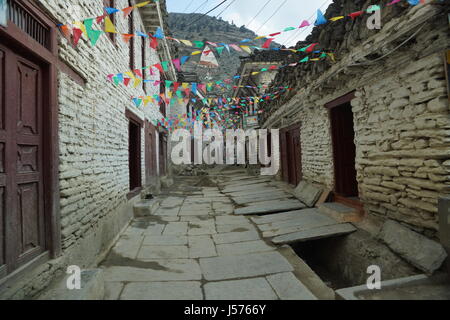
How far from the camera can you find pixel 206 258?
3.33 m

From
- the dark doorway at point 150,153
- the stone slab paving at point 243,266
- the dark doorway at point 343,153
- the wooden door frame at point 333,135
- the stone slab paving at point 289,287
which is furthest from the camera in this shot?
the dark doorway at point 150,153

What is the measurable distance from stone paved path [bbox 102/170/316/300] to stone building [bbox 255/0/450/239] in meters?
1.88

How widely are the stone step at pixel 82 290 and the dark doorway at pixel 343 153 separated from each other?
465cm

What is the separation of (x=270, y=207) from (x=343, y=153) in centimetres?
207

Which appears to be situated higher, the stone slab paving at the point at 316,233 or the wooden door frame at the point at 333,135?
the wooden door frame at the point at 333,135

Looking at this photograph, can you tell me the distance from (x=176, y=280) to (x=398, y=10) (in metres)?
4.27

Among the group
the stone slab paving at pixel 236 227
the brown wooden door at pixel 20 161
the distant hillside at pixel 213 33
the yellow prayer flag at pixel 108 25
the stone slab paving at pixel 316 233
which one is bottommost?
the stone slab paving at pixel 236 227

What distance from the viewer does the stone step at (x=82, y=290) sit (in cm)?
196

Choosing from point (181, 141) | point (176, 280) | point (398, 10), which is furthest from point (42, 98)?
point (181, 141)

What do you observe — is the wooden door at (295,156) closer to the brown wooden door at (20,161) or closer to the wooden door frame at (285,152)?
the wooden door frame at (285,152)

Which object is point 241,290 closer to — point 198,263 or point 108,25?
point 198,263

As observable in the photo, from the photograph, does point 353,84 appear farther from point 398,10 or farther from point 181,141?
Answer: point 181,141

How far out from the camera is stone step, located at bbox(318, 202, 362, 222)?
13.6ft

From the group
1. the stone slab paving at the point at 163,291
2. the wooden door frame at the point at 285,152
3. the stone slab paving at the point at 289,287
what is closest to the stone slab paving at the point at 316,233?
the stone slab paving at the point at 289,287
